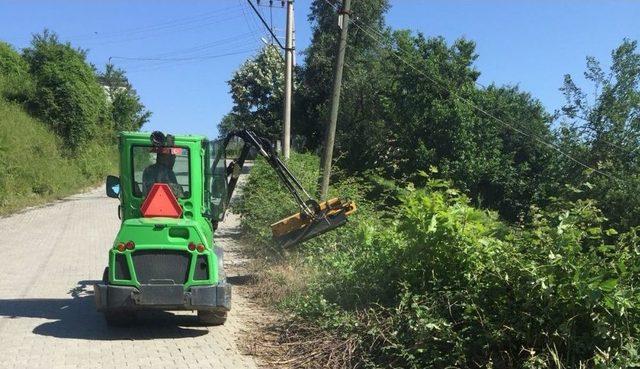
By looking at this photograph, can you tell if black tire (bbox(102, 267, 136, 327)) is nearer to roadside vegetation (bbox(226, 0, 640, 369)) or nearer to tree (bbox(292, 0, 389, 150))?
roadside vegetation (bbox(226, 0, 640, 369))

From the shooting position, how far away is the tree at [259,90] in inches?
2173

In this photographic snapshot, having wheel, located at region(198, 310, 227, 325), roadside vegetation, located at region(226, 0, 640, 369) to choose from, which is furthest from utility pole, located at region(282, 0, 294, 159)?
wheel, located at region(198, 310, 227, 325)

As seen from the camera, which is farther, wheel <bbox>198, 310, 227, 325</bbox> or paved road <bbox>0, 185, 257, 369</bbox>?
wheel <bbox>198, 310, 227, 325</bbox>

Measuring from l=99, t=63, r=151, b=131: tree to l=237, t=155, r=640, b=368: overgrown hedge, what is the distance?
1592 inches

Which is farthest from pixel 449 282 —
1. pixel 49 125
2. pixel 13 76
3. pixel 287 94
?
pixel 13 76

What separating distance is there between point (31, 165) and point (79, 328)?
788 inches

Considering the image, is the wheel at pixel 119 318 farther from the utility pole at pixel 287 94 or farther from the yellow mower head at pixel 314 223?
the utility pole at pixel 287 94

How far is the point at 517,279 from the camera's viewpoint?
5.18 m

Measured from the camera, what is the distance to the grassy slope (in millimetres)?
23078

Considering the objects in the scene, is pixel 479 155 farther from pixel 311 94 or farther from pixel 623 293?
pixel 623 293

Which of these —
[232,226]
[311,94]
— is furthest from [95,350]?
[311,94]

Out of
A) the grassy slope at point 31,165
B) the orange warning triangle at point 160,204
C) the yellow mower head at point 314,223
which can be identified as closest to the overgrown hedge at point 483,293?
the yellow mower head at point 314,223

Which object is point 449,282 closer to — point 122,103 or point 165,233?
point 165,233

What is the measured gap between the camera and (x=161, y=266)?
7023mm
